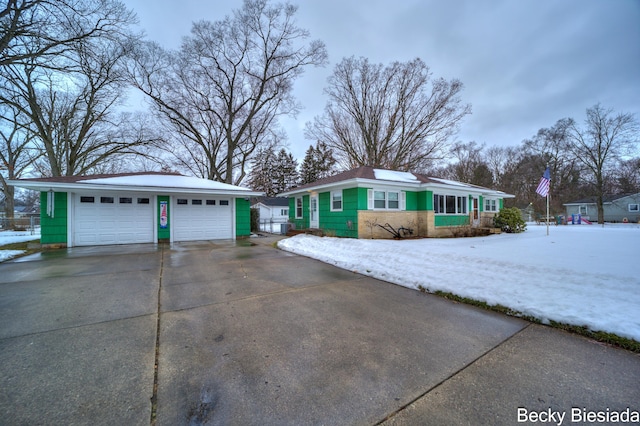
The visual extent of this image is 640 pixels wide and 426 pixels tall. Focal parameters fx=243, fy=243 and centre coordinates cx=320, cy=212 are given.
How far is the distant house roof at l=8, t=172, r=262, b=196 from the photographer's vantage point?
9.42m

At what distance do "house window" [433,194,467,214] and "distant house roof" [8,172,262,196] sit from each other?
33.4 ft

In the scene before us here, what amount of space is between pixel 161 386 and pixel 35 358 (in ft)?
5.11

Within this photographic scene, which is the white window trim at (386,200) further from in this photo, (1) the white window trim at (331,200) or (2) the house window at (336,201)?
(2) the house window at (336,201)

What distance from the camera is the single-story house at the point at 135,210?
32.4ft

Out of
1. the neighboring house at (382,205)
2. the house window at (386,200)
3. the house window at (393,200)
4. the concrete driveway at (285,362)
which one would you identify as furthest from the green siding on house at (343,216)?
the concrete driveway at (285,362)

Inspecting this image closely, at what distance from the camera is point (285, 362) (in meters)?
2.41

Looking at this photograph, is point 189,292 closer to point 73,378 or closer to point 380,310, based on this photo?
point 73,378

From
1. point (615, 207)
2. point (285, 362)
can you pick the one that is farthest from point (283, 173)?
point (615, 207)

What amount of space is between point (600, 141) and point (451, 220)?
2538 centimetres

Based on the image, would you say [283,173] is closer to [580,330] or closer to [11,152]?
[11,152]

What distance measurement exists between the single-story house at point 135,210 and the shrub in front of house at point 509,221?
15.8 metres

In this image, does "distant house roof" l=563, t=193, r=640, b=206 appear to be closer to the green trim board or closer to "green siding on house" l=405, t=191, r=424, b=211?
"green siding on house" l=405, t=191, r=424, b=211

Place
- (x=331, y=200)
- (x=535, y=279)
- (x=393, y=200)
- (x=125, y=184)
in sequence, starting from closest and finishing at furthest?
(x=535, y=279) < (x=125, y=184) < (x=393, y=200) < (x=331, y=200)

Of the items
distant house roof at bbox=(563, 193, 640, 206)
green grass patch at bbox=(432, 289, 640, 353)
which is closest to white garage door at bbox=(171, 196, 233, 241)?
green grass patch at bbox=(432, 289, 640, 353)
